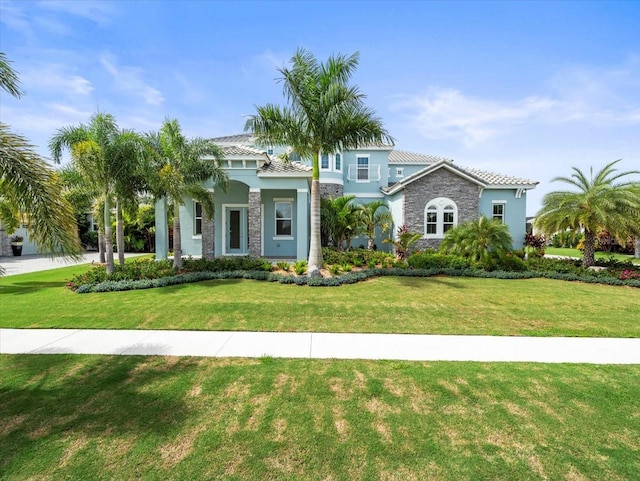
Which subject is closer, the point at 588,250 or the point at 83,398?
the point at 83,398

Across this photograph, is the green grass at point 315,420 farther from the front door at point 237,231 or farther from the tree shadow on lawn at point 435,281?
the front door at point 237,231

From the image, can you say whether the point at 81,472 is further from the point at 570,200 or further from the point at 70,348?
the point at 570,200

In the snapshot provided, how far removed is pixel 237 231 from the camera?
19.1 m

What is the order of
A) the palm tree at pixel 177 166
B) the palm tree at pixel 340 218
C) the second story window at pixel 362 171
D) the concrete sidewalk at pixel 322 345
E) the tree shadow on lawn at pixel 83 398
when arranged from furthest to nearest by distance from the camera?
the second story window at pixel 362 171 → the palm tree at pixel 340 218 → the palm tree at pixel 177 166 → the concrete sidewalk at pixel 322 345 → the tree shadow on lawn at pixel 83 398

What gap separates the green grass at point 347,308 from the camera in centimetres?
764

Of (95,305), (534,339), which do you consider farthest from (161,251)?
(534,339)

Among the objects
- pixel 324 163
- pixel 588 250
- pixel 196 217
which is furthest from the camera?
pixel 324 163

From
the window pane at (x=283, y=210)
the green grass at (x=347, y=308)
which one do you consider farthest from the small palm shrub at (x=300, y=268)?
the window pane at (x=283, y=210)

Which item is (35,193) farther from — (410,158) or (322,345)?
(410,158)

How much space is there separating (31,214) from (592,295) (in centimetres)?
1522

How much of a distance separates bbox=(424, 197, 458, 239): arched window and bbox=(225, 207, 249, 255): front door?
1063cm

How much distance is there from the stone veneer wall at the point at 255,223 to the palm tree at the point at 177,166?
230cm

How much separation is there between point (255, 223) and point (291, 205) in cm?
345

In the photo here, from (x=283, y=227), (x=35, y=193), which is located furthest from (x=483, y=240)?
(x=35, y=193)
